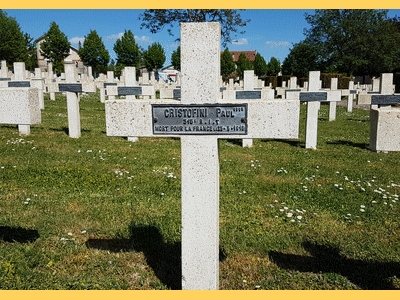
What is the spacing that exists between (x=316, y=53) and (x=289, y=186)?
A: 139 ft

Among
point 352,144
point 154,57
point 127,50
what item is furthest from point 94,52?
point 352,144

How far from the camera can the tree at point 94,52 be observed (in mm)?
55469

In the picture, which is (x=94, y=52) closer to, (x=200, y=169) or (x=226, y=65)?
(x=226, y=65)

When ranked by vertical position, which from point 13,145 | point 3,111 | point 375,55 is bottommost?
point 13,145

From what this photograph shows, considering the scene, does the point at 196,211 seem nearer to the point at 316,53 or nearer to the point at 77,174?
the point at 77,174

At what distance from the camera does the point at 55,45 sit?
51312mm

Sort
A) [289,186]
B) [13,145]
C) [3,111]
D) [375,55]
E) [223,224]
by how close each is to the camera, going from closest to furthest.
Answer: [3,111] < [223,224] < [289,186] < [13,145] < [375,55]

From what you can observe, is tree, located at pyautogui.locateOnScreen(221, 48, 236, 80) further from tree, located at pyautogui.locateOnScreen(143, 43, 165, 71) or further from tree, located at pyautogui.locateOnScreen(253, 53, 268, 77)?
tree, located at pyautogui.locateOnScreen(143, 43, 165, 71)

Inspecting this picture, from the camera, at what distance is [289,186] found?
625 centimetres

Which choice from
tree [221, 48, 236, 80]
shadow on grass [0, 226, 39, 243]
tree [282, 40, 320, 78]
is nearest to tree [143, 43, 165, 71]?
tree [221, 48, 236, 80]

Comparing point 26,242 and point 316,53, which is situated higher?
point 316,53

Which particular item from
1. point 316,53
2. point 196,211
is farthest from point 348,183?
point 316,53

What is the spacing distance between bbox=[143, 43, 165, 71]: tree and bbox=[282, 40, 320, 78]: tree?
24647 millimetres

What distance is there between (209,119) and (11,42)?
50.4 meters
